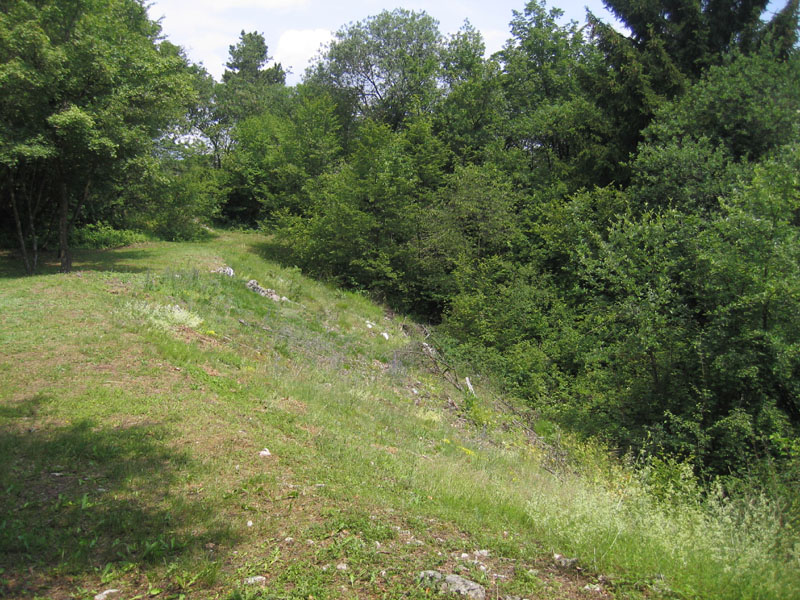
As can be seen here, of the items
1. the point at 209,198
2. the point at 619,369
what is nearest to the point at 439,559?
the point at 619,369

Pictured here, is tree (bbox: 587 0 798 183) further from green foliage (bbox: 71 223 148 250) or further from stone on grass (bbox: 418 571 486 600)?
green foliage (bbox: 71 223 148 250)

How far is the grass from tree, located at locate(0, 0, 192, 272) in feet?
15.0

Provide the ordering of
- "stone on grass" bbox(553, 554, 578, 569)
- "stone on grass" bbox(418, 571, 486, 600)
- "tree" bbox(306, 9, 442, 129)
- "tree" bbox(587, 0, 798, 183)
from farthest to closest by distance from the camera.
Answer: "tree" bbox(306, 9, 442, 129)
"tree" bbox(587, 0, 798, 183)
"stone on grass" bbox(553, 554, 578, 569)
"stone on grass" bbox(418, 571, 486, 600)

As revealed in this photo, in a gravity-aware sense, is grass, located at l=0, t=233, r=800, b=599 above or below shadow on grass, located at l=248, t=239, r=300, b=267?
below

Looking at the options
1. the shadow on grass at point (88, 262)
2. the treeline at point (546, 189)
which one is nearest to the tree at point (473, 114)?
the treeline at point (546, 189)

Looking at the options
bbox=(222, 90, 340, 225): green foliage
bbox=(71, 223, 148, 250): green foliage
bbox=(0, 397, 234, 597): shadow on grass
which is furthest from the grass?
bbox=(222, 90, 340, 225): green foliage

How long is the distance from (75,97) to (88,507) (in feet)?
41.3

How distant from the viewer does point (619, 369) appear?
1156cm

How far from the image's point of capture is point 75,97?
12.7 metres

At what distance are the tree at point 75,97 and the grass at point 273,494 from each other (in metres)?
4.56

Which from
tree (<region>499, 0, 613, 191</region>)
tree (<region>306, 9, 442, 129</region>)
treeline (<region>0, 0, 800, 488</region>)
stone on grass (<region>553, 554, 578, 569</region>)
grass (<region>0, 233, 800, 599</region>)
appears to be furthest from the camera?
tree (<region>306, 9, 442, 129</region>)

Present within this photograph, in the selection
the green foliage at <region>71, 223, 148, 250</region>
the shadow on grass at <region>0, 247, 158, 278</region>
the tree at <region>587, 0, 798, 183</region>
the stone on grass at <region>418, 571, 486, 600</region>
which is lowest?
the stone on grass at <region>418, 571, 486, 600</region>

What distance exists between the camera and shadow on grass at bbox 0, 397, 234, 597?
3.40 meters

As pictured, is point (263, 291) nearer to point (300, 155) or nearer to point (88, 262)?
point (88, 262)
